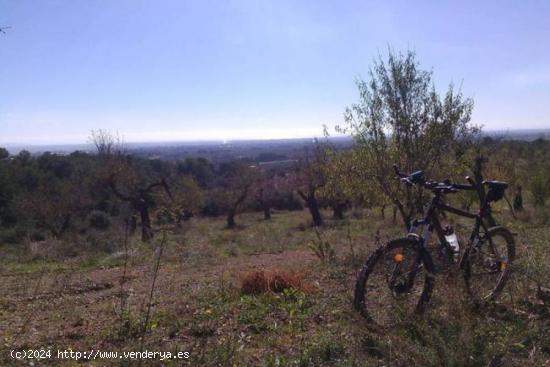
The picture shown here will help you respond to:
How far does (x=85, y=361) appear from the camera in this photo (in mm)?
3809

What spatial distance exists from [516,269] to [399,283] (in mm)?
1614

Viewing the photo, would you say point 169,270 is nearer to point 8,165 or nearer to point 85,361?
point 85,361

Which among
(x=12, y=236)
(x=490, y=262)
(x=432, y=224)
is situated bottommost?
(x=12, y=236)

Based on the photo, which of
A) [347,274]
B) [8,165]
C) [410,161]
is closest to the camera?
[347,274]

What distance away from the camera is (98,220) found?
107ft

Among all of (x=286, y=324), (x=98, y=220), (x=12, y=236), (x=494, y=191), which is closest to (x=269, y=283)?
(x=286, y=324)

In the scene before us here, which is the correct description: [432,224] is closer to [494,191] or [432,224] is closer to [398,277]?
[398,277]

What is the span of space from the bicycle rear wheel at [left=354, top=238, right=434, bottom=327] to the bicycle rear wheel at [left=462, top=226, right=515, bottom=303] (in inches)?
18.0

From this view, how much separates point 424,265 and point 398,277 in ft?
0.81

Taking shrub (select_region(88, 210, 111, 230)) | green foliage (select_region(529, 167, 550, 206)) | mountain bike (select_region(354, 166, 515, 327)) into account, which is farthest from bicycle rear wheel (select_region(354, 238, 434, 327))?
shrub (select_region(88, 210, 111, 230))

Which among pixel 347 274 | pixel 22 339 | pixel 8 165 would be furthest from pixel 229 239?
pixel 8 165

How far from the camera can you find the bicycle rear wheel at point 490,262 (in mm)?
4484

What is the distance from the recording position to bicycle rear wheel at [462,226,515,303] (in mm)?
4484

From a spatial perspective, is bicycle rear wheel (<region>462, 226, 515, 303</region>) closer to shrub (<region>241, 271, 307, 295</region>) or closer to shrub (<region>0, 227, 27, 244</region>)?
shrub (<region>241, 271, 307, 295</region>)
